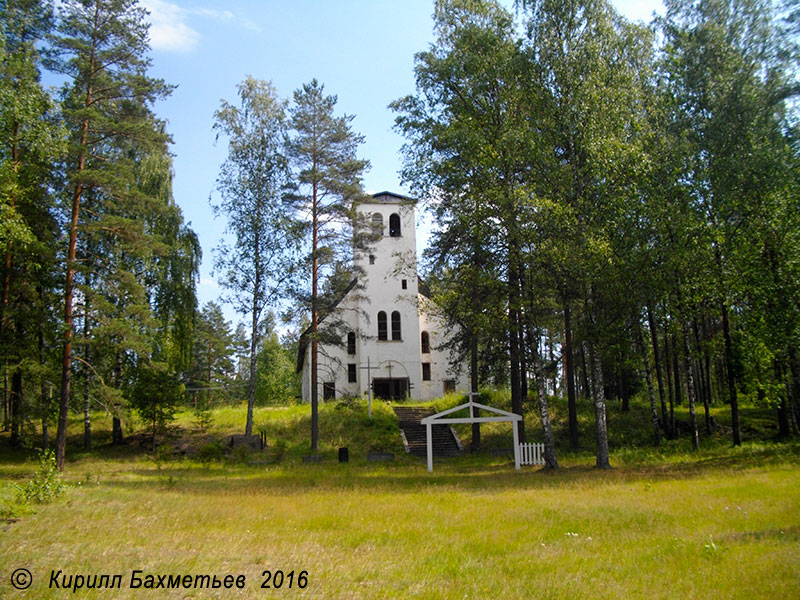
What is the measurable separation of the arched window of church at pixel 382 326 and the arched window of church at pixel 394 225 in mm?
5060

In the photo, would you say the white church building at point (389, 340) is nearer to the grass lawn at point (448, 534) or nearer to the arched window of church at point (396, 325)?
the arched window of church at point (396, 325)

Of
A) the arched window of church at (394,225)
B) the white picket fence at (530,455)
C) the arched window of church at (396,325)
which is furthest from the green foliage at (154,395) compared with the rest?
the arched window of church at (394,225)

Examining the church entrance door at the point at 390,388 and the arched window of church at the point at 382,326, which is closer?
the church entrance door at the point at 390,388

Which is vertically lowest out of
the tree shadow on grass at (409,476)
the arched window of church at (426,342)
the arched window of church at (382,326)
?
the tree shadow on grass at (409,476)

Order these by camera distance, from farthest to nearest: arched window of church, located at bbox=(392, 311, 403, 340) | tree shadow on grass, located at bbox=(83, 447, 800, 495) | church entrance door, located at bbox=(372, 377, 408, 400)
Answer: arched window of church, located at bbox=(392, 311, 403, 340)
church entrance door, located at bbox=(372, 377, 408, 400)
tree shadow on grass, located at bbox=(83, 447, 800, 495)

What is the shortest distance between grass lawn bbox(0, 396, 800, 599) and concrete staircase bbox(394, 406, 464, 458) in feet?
30.1

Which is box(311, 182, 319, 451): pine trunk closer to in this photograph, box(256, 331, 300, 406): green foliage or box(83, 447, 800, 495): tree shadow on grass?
box(83, 447, 800, 495): tree shadow on grass

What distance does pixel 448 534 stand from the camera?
9477 millimetres

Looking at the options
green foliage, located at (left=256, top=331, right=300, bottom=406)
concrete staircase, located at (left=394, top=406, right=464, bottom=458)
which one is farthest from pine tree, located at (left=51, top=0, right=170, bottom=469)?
green foliage, located at (left=256, top=331, right=300, bottom=406)

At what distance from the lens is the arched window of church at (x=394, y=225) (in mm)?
36562

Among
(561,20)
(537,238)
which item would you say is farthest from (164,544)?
(561,20)

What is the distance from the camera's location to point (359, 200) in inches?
1029

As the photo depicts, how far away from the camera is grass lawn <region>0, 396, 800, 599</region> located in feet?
21.6

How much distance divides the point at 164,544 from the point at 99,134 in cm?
1755
